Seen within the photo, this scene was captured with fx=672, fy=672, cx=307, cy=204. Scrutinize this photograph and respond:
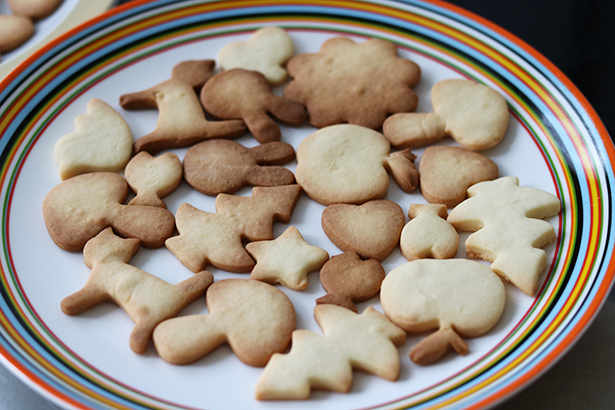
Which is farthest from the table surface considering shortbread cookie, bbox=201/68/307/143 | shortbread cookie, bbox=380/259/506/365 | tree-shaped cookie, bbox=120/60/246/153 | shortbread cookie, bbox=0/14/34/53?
shortbread cookie, bbox=0/14/34/53

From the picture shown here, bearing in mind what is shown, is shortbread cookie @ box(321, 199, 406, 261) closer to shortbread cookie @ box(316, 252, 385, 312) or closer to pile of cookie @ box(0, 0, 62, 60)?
shortbread cookie @ box(316, 252, 385, 312)

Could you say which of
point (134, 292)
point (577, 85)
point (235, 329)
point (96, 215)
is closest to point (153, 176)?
point (96, 215)

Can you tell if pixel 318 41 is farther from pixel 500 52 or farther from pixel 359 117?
pixel 500 52

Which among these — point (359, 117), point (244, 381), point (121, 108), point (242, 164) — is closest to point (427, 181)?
point (359, 117)

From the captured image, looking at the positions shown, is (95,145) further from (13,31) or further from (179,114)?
(13,31)

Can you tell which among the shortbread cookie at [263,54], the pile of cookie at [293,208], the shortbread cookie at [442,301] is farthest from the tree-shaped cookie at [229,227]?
the shortbread cookie at [263,54]

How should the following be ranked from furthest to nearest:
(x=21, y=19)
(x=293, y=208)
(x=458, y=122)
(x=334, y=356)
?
(x=21, y=19), (x=458, y=122), (x=293, y=208), (x=334, y=356)

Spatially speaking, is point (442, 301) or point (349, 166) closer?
point (442, 301)
